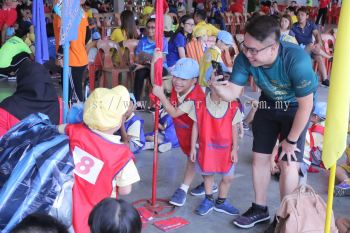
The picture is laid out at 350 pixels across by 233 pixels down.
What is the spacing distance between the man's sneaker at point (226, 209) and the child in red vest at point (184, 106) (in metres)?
0.27

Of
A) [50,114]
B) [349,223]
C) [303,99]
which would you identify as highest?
[303,99]

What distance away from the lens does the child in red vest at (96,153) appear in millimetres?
2359

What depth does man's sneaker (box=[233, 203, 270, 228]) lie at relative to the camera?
11.1ft

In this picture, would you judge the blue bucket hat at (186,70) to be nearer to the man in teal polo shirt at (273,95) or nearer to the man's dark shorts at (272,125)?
the man in teal polo shirt at (273,95)

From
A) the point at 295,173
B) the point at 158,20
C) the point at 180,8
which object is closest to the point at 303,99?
the point at 295,173

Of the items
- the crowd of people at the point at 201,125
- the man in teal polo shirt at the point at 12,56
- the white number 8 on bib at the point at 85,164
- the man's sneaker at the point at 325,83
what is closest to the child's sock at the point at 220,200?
the crowd of people at the point at 201,125

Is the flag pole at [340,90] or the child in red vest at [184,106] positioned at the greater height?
the flag pole at [340,90]

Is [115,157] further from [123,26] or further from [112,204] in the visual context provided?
[123,26]

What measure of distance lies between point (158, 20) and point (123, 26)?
425 centimetres

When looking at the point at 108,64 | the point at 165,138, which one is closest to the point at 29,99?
the point at 165,138

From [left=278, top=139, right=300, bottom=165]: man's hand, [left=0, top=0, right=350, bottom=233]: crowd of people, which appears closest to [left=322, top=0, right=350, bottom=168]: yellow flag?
[left=0, top=0, right=350, bottom=233]: crowd of people

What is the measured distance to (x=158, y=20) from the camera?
328cm

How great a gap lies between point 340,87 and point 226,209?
2.03 m

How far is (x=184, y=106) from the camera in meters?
3.61
